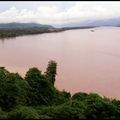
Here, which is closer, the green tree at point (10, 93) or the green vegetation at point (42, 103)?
the green vegetation at point (42, 103)

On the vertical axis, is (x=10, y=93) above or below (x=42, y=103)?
above

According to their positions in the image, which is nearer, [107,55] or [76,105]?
[76,105]

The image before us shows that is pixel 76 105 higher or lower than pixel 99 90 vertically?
higher

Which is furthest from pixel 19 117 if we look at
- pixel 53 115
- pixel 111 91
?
pixel 111 91

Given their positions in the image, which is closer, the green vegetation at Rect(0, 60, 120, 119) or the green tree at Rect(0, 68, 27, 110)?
the green vegetation at Rect(0, 60, 120, 119)

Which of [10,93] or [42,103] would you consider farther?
[42,103]

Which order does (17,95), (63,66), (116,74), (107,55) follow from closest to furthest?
1. (17,95)
2. (116,74)
3. (63,66)
4. (107,55)

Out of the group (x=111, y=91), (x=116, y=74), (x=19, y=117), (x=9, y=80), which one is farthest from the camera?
(x=116, y=74)

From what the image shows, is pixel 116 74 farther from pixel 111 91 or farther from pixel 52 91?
A: pixel 52 91
